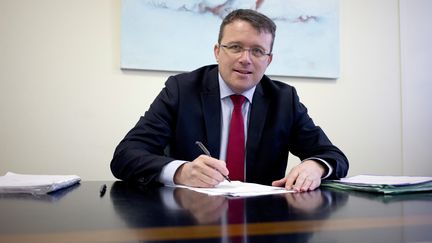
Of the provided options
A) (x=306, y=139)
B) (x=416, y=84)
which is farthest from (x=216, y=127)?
(x=416, y=84)

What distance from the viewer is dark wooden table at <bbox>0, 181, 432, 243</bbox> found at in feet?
1.67

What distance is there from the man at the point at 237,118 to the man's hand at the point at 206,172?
38 centimetres

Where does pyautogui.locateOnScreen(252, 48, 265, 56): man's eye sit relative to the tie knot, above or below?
above

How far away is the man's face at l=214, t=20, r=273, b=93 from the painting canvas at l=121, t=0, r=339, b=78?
0.76m

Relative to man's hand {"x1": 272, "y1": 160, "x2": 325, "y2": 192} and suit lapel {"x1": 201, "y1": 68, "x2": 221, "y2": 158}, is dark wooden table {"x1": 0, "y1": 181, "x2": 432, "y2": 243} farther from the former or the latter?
suit lapel {"x1": 201, "y1": 68, "x2": 221, "y2": 158}

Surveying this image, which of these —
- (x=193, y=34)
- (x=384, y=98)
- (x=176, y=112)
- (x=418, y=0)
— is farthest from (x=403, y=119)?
(x=176, y=112)

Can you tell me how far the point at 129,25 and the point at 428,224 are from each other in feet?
6.70

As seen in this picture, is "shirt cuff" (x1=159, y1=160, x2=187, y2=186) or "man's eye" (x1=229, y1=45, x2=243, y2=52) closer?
"shirt cuff" (x1=159, y1=160, x2=187, y2=186)

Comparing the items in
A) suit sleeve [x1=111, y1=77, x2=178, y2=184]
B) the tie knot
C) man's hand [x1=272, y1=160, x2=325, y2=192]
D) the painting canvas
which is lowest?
man's hand [x1=272, y1=160, x2=325, y2=192]

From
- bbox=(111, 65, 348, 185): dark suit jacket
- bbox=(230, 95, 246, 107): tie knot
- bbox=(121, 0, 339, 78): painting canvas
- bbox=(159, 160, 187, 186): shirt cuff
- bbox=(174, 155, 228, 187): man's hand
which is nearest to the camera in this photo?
bbox=(174, 155, 228, 187): man's hand

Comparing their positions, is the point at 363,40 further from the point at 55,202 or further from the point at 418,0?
the point at 55,202

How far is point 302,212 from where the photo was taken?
0.70 metres

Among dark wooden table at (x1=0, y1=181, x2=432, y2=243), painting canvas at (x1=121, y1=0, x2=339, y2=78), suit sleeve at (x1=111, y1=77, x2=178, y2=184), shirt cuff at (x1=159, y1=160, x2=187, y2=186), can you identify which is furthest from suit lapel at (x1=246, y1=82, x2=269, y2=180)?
painting canvas at (x1=121, y1=0, x2=339, y2=78)

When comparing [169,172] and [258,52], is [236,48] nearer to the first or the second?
[258,52]
